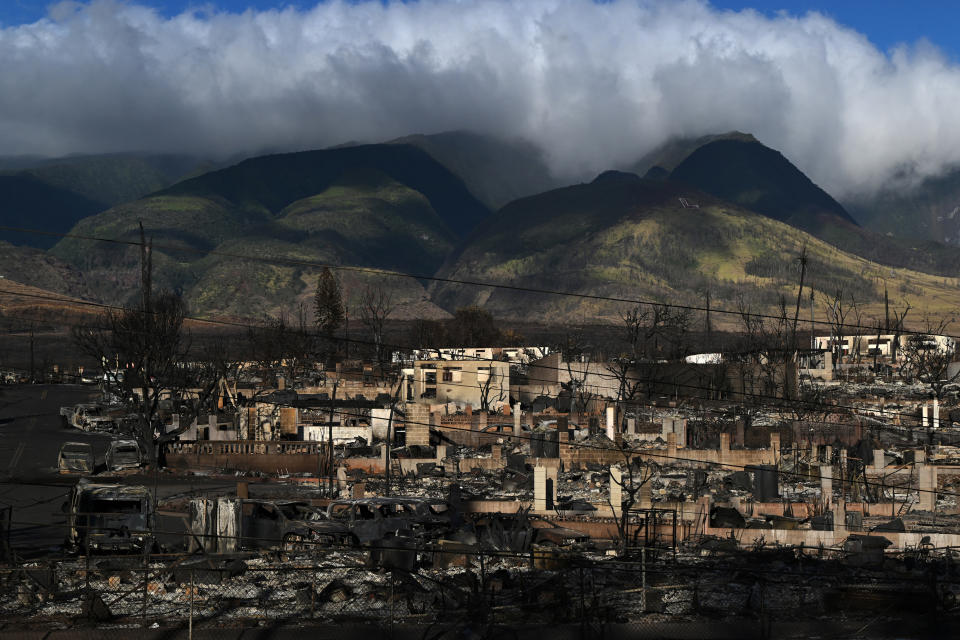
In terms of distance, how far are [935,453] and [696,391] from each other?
108ft

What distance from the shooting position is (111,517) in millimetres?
23984

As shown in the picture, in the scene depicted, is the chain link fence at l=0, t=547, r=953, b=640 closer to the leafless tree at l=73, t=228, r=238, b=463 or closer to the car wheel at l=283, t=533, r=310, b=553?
the car wheel at l=283, t=533, r=310, b=553

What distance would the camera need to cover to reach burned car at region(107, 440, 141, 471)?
42.7 metres

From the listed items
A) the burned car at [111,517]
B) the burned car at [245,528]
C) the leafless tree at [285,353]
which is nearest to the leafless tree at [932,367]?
the burned car at [245,528]

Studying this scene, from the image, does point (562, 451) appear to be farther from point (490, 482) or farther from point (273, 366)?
point (273, 366)

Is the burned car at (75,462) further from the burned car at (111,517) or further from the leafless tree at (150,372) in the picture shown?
the burned car at (111,517)

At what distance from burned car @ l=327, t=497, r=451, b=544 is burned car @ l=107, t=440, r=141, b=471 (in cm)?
1985

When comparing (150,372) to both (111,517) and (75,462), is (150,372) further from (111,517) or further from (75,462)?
(111,517)

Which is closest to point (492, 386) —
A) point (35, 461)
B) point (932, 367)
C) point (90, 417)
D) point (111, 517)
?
point (90, 417)

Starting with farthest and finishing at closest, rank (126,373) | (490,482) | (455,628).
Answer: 1. (126,373)
2. (490,482)
3. (455,628)

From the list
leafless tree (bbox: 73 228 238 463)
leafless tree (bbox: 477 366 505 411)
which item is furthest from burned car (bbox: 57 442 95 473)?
leafless tree (bbox: 477 366 505 411)

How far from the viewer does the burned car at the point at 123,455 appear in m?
42.7

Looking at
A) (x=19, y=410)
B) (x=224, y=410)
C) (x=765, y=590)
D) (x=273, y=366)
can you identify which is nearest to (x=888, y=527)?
(x=765, y=590)

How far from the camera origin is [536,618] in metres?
19.1
